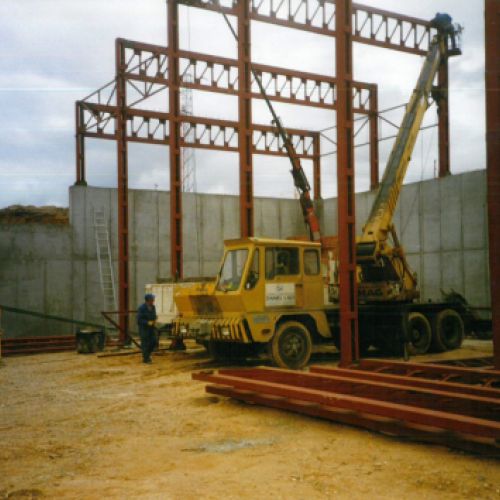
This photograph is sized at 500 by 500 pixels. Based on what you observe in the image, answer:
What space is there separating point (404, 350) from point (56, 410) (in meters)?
8.17

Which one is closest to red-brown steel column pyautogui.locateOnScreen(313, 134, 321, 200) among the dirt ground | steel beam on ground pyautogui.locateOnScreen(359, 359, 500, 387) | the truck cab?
the truck cab

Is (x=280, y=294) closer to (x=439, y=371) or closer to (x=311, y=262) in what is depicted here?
(x=311, y=262)

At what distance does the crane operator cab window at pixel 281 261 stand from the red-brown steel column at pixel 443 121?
12.4 meters

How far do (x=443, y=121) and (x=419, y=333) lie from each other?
37.8 feet

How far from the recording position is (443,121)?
24.8 metres

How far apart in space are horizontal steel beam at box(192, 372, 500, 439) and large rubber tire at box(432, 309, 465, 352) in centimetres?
845

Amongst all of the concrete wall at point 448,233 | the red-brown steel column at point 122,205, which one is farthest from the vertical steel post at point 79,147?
the concrete wall at point 448,233

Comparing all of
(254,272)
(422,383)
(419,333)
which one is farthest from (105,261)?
Result: (422,383)

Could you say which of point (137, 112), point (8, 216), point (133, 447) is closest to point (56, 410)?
point (133, 447)

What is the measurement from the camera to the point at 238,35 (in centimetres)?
1709

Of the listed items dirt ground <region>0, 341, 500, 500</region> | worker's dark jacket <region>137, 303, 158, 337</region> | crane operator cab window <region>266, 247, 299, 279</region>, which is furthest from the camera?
worker's dark jacket <region>137, 303, 158, 337</region>

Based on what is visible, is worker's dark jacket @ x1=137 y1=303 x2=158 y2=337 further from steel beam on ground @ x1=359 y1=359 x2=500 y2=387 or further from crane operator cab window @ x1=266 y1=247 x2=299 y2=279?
steel beam on ground @ x1=359 y1=359 x2=500 y2=387

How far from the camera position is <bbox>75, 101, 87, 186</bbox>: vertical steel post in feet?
83.1

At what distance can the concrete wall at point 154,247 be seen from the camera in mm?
22472
